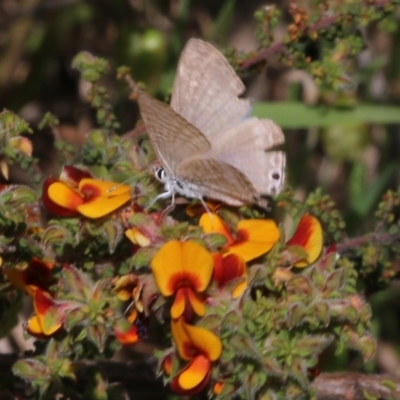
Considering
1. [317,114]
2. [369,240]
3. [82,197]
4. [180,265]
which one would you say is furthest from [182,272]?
[317,114]

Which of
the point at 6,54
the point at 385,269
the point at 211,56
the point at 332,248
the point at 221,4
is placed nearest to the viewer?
the point at 332,248

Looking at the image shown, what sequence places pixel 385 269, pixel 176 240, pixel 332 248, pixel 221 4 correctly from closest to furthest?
pixel 176 240 → pixel 332 248 → pixel 385 269 → pixel 221 4

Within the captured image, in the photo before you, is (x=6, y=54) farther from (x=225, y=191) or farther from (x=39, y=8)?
(x=225, y=191)

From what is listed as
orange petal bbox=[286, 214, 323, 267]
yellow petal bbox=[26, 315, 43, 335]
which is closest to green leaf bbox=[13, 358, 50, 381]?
yellow petal bbox=[26, 315, 43, 335]

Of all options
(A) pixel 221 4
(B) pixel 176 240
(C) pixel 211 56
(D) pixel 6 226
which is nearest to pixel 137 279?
(B) pixel 176 240

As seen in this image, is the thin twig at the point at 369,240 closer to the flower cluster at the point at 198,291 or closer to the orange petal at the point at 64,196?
the flower cluster at the point at 198,291

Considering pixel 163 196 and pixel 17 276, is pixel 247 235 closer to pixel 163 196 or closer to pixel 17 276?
pixel 163 196
